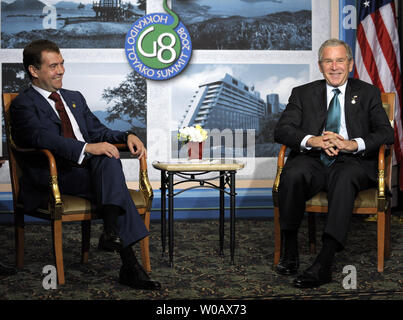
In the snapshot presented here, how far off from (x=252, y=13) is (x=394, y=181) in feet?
6.96

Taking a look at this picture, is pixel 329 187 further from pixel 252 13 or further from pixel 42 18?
pixel 42 18

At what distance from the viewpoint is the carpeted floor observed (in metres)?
2.62

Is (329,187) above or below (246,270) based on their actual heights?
above

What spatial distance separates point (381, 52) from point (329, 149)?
2088mm

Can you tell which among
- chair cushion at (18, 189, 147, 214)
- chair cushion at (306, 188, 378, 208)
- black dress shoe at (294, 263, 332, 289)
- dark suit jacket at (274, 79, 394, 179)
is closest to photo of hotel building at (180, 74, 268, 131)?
dark suit jacket at (274, 79, 394, 179)

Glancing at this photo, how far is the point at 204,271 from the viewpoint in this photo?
308 cm

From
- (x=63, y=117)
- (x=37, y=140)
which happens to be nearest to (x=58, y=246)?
(x=37, y=140)

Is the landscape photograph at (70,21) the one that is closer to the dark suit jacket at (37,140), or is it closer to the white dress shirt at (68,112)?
the white dress shirt at (68,112)

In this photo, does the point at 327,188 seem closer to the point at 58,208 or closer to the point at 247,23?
the point at 58,208

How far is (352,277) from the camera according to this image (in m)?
2.76

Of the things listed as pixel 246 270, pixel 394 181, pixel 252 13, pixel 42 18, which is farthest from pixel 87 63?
pixel 394 181

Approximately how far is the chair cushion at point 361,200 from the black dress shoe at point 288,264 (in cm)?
32

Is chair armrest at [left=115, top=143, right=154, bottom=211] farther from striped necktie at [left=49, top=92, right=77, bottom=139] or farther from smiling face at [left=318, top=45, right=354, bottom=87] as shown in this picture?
smiling face at [left=318, top=45, right=354, bottom=87]

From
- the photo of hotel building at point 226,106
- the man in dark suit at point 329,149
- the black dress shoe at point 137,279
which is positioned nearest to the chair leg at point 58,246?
the black dress shoe at point 137,279
